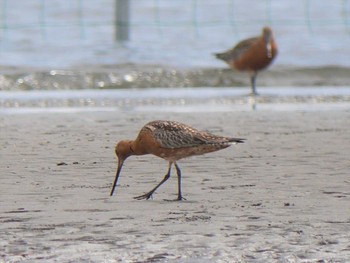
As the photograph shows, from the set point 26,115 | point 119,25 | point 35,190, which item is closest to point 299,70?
point 119,25

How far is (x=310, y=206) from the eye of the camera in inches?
325

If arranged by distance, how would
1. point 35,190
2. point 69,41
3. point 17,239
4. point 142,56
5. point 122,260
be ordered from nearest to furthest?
point 122,260
point 17,239
point 35,190
point 142,56
point 69,41

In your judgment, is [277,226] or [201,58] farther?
[201,58]

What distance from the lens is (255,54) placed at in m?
18.7

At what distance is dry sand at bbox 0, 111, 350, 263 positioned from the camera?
22.5 ft

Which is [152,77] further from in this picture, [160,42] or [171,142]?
[171,142]

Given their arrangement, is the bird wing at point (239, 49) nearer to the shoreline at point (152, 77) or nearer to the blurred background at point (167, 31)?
the shoreline at point (152, 77)

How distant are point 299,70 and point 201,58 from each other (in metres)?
2.76

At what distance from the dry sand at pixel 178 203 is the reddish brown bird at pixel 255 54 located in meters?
5.58

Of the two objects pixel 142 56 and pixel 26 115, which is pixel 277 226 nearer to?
pixel 26 115

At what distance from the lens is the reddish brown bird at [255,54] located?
18719 mm

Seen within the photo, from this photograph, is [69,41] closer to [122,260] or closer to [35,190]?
[35,190]

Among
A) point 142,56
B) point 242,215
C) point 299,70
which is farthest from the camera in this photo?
point 142,56

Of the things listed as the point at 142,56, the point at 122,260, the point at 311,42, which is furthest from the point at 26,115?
the point at 311,42
